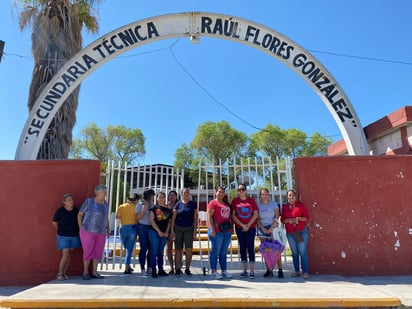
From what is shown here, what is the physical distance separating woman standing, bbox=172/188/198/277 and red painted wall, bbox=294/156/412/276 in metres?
2.14

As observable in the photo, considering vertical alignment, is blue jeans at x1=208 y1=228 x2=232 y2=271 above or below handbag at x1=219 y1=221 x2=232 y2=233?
below

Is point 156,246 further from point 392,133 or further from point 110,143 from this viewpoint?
point 110,143

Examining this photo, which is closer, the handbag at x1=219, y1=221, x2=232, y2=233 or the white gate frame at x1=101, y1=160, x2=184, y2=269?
the handbag at x1=219, y1=221, x2=232, y2=233

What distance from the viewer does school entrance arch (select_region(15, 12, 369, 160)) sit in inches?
296

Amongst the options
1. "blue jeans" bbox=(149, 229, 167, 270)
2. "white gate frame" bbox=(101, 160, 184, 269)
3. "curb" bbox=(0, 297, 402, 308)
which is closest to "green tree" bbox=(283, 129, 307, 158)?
"white gate frame" bbox=(101, 160, 184, 269)

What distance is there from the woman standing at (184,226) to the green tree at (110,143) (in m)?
24.7

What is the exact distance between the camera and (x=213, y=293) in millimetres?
4719

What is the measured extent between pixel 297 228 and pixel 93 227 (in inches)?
140

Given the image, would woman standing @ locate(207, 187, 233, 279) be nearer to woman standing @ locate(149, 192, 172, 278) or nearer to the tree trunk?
woman standing @ locate(149, 192, 172, 278)

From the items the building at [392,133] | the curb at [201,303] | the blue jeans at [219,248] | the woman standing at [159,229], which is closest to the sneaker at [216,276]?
the blue jeans at [219,248]

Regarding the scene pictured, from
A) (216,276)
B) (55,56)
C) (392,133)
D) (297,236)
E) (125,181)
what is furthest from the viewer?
(55,56)

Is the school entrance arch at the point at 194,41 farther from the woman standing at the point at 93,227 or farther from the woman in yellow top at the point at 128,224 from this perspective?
the woman in yellow top at the point at 128,224

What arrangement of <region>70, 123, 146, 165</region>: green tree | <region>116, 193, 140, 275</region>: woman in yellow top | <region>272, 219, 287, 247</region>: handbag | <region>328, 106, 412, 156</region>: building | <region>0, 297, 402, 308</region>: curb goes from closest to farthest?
<region>0, 297, 402, 308</region>: curb, <region>272, 219, 287, 247</region>: handbag, <region>116, 193, 140, 275</region>: woman in yellow top, <region>328, 106, 412, 156</region>: building, <region>70, 123, 146, 165</region>: green tree

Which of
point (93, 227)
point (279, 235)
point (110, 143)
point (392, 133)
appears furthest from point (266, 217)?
point (110, 143)
